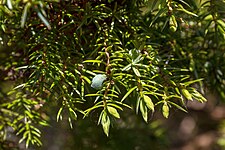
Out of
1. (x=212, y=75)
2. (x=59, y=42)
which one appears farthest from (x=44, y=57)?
(x=212, y=75)

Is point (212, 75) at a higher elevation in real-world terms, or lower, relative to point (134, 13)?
lower

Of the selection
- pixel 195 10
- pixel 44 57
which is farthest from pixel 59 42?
pixel 195 10

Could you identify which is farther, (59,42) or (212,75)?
(212,75)

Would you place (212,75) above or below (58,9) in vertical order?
below

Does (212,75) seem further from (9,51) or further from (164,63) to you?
(9,51)

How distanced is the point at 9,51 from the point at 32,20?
140 mm

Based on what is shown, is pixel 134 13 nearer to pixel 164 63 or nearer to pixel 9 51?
pixel 164 63

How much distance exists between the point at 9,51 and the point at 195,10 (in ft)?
0.85

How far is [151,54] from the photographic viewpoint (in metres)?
0.45

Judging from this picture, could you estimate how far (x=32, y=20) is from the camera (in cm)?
48

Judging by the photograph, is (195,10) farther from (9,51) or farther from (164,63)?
Answer: (9,51)

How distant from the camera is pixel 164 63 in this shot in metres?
0.49

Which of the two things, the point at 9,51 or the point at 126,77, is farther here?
the point at 9,51

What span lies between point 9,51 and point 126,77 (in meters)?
0.24
